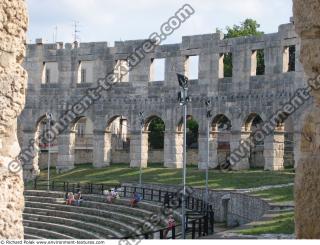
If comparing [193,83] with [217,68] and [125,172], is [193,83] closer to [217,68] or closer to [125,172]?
[217,68]

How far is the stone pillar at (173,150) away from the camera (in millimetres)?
34250

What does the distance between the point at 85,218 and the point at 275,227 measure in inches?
456

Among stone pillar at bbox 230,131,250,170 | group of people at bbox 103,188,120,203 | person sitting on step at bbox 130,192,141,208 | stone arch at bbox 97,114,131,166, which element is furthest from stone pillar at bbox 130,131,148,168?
person sitting on step at bbox 130,192,141,208

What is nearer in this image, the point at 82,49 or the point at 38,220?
the point at 38,220

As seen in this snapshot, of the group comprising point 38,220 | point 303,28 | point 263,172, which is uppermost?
→ point 303,28

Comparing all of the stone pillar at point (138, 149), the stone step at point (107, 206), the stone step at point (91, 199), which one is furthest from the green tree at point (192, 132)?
the stone step at point (107, 206)

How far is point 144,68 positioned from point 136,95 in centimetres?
172

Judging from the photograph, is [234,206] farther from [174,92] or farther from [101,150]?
[101,150]

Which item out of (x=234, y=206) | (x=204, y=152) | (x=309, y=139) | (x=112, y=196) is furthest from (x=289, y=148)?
(x=309, y=139)

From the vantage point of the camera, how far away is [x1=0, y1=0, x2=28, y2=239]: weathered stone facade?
4.11 m

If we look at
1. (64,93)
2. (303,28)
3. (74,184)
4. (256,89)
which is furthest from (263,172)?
(303,28)

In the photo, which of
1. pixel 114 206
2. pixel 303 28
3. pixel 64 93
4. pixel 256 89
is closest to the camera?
pixel 303 28

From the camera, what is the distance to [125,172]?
113 ft

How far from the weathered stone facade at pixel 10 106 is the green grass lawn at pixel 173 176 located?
70.7 feet
